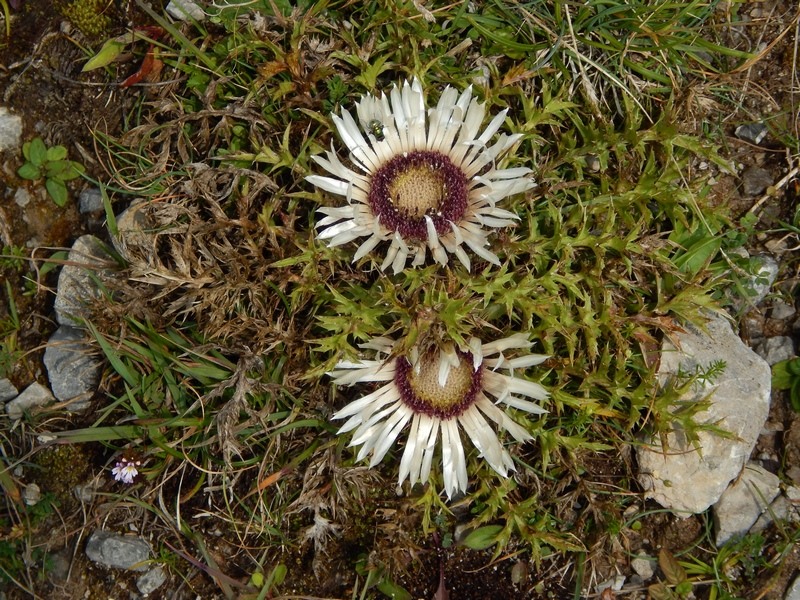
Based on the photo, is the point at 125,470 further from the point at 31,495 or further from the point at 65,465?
the point at 31,495

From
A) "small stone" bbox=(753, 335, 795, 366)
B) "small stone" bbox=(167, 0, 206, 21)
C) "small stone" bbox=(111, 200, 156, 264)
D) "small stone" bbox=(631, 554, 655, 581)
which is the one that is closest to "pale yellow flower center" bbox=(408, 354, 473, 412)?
"small stone" bbox=(631, 554, 655, 581)

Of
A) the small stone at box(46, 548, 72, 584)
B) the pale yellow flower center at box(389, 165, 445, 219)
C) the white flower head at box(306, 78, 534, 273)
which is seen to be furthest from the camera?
the small stone at box(46, 548, 72, 584)

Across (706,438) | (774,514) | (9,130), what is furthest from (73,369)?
(774,514)

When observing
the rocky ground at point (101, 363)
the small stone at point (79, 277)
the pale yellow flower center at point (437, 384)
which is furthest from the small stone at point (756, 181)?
the small stone at point (79, 277)

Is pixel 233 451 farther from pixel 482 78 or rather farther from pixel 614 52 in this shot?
pixel 614 52

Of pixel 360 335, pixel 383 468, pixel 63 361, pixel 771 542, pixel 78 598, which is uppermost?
pixel 360 335

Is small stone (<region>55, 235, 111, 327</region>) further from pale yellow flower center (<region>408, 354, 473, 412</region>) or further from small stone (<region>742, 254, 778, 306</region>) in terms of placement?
small stone (<region>742, 254, 778, 306</region>)

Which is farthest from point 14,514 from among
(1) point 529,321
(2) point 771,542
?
(2) point 771,542
